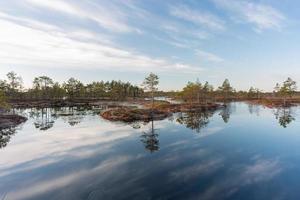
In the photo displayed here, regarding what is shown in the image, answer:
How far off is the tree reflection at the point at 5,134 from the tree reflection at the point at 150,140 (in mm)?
22203

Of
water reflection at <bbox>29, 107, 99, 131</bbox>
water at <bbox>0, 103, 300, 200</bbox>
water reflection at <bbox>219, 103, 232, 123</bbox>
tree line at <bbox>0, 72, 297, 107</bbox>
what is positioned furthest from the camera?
tree line at <bbox>0, 72, 297, 107</bbox>

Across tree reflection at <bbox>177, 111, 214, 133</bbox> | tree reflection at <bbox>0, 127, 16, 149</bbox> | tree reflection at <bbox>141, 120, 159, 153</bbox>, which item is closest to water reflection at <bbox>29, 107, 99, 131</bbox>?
tree reflection at <bbox>0, 127, 16, 149</bbox>

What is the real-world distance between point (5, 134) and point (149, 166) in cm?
3382

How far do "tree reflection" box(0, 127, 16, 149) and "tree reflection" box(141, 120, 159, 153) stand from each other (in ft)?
72.8

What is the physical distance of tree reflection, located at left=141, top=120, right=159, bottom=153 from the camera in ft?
111

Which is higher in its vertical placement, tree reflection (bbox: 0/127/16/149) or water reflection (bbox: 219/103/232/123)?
water reflection (bbox: 219/103/232/123)

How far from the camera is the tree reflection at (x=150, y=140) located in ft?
111

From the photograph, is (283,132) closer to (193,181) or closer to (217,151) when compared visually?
(217,151)

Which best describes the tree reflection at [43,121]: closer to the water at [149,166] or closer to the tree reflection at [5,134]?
the tree reflection at [5,134]

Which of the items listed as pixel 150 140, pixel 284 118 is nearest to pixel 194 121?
pixel 150 140

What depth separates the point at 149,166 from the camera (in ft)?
84.5

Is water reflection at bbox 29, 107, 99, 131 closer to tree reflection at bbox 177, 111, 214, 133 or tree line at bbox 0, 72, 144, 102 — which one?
tree reflection at bbox 177, 111, 214, 133

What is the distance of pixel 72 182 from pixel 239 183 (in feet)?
50.1

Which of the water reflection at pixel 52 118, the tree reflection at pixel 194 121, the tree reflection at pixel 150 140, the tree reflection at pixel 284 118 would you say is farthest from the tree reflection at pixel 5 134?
the tree reflection at pixel 284 118
